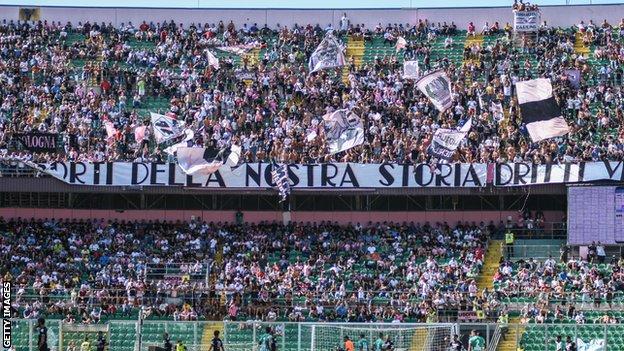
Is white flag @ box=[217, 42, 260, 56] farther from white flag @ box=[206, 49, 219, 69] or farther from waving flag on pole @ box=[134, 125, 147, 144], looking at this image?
waving flag on pole @ box=[134, 125, 147, 144]

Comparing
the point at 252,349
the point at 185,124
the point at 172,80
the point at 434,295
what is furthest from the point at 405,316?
the point at 172,80

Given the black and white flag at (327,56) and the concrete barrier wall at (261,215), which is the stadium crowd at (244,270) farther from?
the black and white flag at (327,56)

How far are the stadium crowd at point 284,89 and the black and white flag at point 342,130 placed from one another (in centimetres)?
38

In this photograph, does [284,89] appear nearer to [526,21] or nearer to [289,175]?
[289,175]

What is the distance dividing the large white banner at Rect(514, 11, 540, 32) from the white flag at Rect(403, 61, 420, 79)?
254 inches

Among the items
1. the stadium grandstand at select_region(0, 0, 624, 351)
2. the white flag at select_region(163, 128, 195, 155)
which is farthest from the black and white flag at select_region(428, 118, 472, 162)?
the white flag at select_region(163, 128, 195, 155)

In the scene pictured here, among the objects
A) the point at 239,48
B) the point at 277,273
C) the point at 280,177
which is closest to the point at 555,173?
the point at 280,177

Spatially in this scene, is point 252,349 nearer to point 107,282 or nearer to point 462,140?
point 107,282

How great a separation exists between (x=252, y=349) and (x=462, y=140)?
1967cm

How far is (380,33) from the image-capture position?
71.2 meters

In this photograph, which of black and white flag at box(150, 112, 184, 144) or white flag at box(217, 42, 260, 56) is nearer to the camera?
black and white flag at box(150, 112, 184, 144)

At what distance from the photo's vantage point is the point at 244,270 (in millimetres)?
56375

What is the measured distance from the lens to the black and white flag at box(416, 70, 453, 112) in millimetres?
62844

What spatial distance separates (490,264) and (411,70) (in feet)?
38.7
